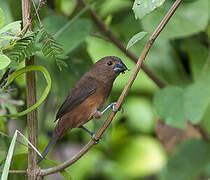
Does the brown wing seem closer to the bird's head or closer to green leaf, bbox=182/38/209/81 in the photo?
the bird's head

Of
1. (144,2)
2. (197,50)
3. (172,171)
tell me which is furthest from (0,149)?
(172,171)

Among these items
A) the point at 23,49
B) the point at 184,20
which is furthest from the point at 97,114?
the point at 184,20

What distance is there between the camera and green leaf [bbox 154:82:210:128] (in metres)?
1.76

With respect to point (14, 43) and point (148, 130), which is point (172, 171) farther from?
point (14, 43)

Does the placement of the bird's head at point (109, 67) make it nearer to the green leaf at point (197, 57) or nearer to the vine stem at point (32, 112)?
the vine stem at point (32, 112)

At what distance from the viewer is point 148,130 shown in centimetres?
357

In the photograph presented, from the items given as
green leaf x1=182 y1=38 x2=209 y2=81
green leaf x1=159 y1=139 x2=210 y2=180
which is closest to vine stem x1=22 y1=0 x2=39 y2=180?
green leaf x1=182 y1=38 x2=209 y2=81

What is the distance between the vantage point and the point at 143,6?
1.09 meters

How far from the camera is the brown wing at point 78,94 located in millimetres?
1507

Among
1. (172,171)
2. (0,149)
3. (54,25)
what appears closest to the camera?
(0,149)

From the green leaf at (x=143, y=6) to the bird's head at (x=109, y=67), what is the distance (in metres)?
0.41

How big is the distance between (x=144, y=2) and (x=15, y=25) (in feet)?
1.04

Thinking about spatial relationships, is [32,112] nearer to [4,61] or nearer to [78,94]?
[4,61]

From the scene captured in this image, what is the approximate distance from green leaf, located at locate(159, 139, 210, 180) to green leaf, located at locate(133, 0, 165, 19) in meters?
1.38
